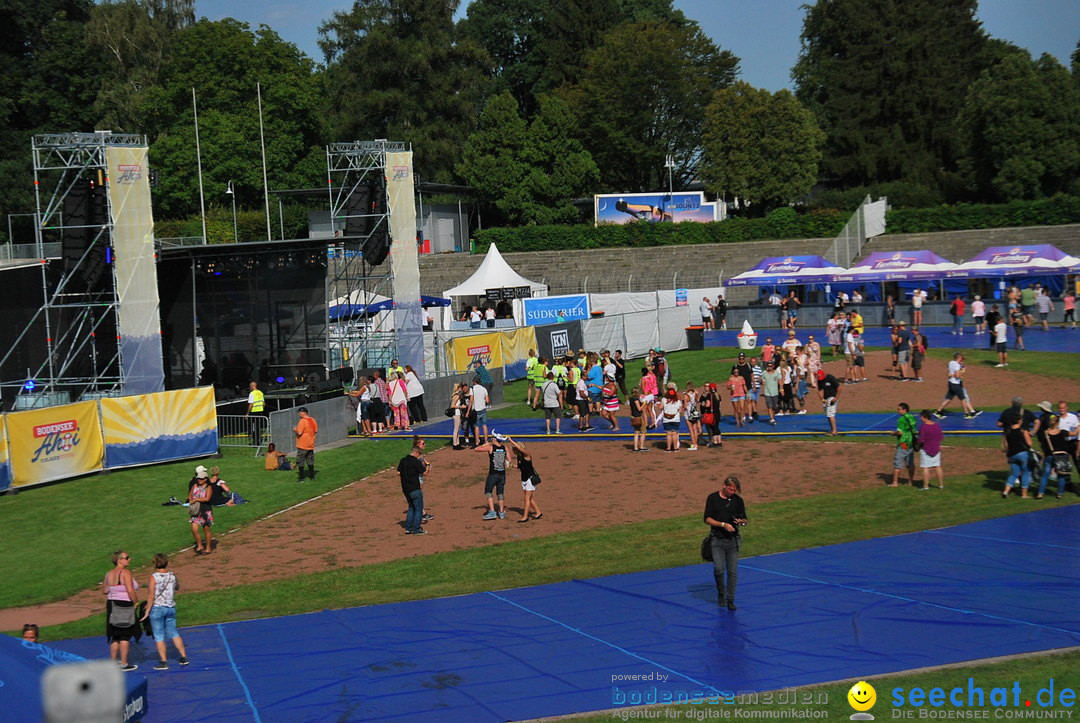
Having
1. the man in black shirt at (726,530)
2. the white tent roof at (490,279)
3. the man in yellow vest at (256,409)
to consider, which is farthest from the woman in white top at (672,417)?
the white tent roof at (490,279)

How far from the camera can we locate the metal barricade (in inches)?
1087

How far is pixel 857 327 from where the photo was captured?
33.3 meters

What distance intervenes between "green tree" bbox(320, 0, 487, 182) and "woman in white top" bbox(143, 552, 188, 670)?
64092 millimetres

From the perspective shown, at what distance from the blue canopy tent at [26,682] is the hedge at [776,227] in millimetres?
56016

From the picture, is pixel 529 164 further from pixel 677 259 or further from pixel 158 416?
pixel 158 416

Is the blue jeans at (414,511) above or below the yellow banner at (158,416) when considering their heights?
below

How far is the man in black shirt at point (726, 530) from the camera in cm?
1341

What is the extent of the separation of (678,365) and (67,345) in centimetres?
2111

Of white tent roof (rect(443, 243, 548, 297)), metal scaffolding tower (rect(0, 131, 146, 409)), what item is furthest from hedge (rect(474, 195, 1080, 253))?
metal scaffolding tower (rect(0, 131, 146, 409))

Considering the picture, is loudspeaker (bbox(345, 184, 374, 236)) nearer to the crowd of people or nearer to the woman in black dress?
the crowd of people

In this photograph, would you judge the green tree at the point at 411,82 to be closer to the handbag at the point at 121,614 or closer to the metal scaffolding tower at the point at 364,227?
the metal scaffolding tower at the point at 364,227

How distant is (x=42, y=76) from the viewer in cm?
7925

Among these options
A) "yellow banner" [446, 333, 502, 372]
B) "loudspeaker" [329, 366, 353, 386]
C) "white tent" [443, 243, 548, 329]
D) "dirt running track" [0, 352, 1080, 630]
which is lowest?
"dirt running track" [0, 352, 1080, 630]

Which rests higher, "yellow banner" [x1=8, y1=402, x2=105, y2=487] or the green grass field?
"yellow banner" [x1=8, y1=402, x2=105, y2=487]
